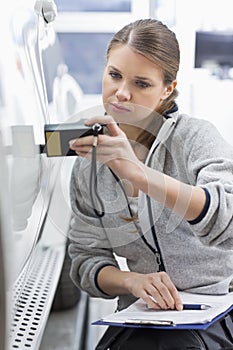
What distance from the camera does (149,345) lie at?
734mm

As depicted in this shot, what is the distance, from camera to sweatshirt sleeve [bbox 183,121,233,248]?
69cm

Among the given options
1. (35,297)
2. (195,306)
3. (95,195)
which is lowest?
(35,297)

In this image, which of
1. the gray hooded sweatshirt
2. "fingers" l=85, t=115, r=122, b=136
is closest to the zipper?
the gray hooded sweatshirt

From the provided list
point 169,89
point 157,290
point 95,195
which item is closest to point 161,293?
point 157,290

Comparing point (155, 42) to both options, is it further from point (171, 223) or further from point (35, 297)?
point (35, 297)

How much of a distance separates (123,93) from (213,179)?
141 mm

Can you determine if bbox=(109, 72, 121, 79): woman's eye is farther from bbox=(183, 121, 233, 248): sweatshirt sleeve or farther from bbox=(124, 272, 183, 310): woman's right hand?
bbox=(124, 272, 183, 310): woman's right hand

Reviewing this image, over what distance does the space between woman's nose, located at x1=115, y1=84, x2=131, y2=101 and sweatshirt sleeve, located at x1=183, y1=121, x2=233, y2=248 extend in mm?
108

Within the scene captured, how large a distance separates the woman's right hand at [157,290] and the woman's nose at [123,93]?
9.0 inches

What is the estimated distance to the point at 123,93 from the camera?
2.22ft

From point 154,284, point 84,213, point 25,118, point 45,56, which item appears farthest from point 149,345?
point 45,56

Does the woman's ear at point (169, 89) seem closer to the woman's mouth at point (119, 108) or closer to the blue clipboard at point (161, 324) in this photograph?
the woman's mouth at point (119, 108)

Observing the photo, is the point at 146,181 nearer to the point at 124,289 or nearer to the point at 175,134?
the point at 175,134

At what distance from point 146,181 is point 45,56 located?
33 centimetres
